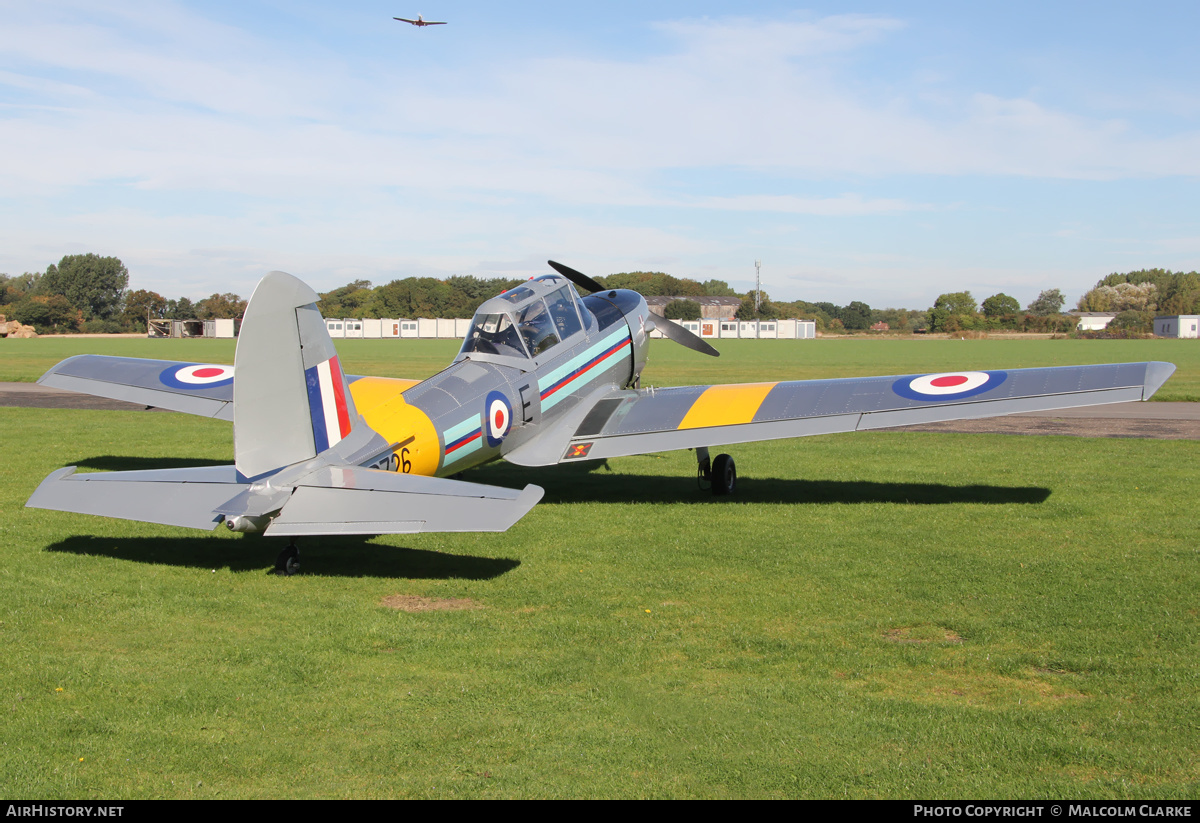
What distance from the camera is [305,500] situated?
6133mm

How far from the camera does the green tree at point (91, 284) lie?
410 feet

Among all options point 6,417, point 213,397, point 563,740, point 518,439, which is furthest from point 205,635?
point 6,417

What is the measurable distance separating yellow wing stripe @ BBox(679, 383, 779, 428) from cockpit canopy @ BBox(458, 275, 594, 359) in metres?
1.77

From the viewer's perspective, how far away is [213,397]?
11383 mm

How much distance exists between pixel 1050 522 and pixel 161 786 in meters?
8.14

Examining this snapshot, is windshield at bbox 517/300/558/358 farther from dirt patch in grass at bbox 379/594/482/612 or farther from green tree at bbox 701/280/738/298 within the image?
green tree at bbox 701/280/738/298

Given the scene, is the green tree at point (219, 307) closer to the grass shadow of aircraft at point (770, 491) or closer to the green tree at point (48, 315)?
the green tree at point (48, 315)

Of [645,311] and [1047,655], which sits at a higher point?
[645,311]

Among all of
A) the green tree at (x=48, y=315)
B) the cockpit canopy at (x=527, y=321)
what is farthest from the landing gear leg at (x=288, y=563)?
the green tree at (x=48, y=315)

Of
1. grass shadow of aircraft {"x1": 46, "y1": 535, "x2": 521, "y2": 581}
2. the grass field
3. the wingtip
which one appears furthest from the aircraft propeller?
grass shadow of aircraft {"x1": 46, "y1": 535, "x2": 521, "y2": 581}

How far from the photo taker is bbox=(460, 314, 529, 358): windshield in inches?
368

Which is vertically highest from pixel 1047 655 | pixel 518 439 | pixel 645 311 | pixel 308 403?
pixel 645 311

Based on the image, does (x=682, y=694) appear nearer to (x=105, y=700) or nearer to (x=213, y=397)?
(x=105, y=700)
